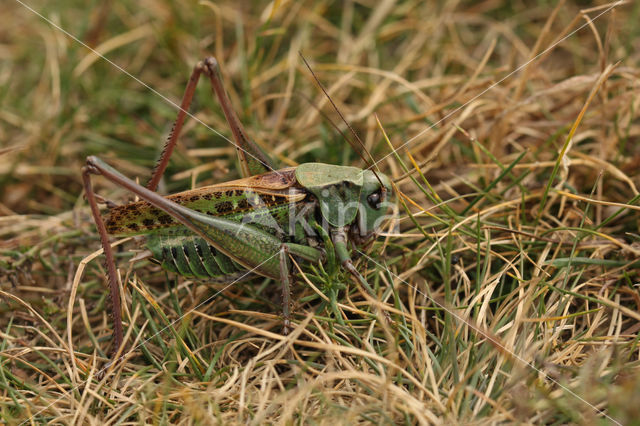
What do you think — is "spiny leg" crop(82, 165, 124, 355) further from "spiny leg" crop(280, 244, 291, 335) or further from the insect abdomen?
"spiny leg" crop(280, 244, 291, 335)

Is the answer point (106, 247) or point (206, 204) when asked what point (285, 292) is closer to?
point (206, 204)

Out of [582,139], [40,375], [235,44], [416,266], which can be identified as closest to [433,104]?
[582,139]

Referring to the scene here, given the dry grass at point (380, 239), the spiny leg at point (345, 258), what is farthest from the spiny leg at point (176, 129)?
the spiny leg at point (345, 258)

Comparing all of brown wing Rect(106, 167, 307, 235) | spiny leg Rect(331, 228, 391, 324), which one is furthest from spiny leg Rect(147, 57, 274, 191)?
spiny leg Rect(331, 228, 391, 324)

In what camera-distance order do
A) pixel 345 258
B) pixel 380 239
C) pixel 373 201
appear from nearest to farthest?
pixel 345 258
pixel 373 201
pixel 380 239

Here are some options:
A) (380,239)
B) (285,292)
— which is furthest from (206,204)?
(380,239)

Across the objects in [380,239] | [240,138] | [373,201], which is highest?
[240,138]

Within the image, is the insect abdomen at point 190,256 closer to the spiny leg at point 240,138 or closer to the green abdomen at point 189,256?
the green abdomen at point 189,256
